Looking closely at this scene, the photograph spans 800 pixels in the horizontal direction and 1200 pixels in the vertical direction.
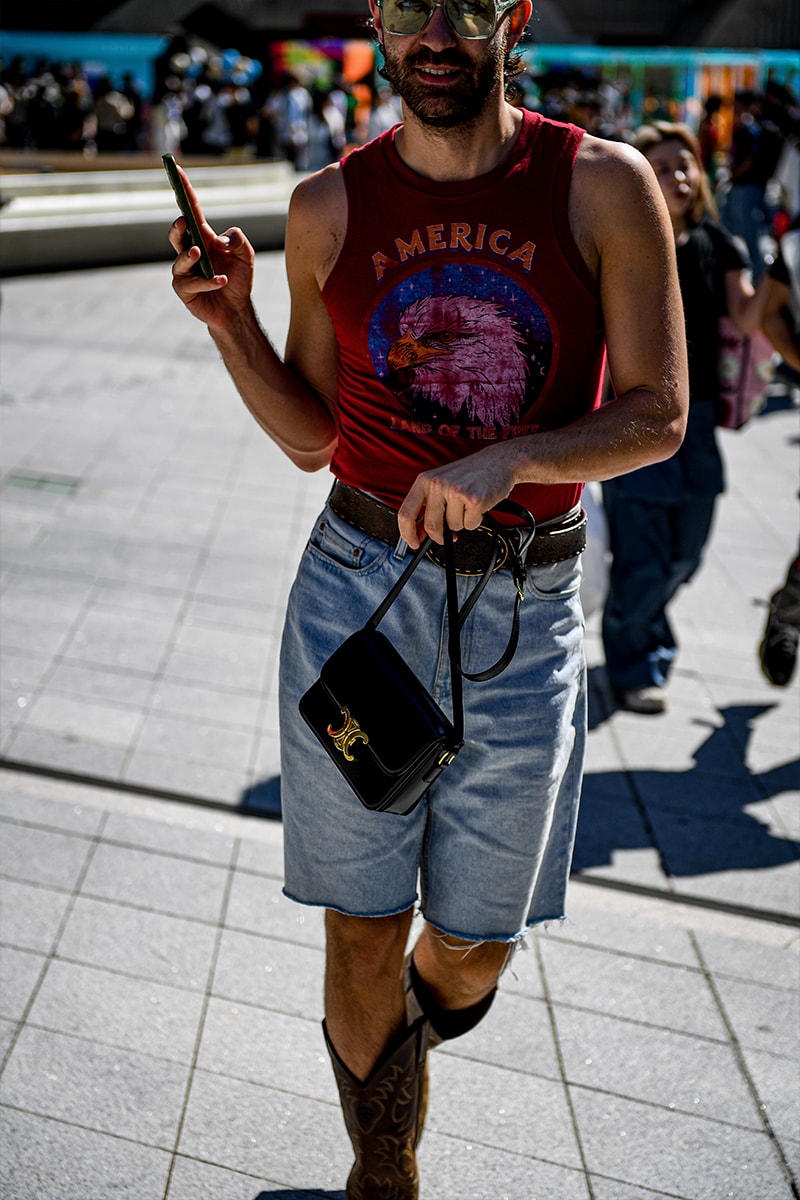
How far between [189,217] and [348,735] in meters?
0.85

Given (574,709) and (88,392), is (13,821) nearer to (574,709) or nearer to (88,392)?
(574,709)

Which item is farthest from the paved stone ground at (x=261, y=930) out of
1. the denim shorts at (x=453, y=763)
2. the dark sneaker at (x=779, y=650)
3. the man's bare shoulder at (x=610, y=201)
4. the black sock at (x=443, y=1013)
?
the man's bare shoulder at (x=610, y=201)

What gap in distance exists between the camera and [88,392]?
7.80m

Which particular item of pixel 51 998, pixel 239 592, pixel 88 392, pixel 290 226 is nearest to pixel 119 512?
pixel 239 592

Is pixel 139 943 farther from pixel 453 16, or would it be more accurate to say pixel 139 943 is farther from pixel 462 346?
pixel 453 16

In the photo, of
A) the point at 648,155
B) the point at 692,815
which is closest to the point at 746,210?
the point at 648,155

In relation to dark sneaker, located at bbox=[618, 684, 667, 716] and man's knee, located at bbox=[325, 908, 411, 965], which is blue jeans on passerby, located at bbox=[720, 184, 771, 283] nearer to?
dark sneaker, located at bbox=[618, 684, 667, 716]

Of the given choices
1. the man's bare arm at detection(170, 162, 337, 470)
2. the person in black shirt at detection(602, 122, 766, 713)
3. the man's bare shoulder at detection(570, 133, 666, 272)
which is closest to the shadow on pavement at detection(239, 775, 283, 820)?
the person in black shirt at detection(602, 122, 766, 713)

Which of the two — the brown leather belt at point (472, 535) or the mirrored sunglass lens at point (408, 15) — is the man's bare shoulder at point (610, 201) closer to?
the mirrored sunglass lens at point (408, 15)

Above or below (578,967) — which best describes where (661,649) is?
below

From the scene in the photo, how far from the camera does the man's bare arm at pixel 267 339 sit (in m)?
2.04

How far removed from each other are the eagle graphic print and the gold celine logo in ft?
1.55

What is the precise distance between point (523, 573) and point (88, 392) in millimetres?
6358

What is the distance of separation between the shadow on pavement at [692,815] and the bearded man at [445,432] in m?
1.40
